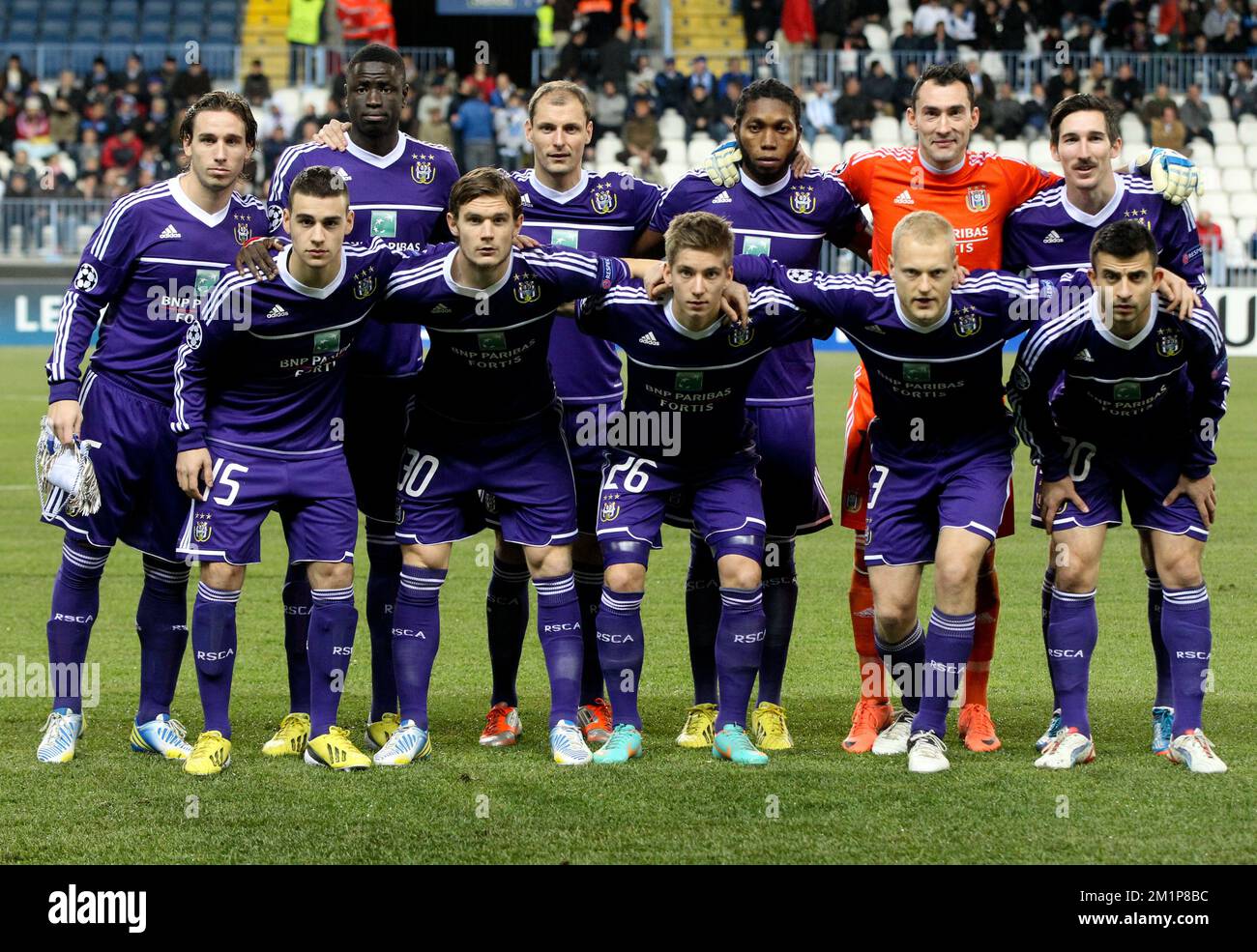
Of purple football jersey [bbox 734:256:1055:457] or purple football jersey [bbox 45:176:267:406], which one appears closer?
purple football jersey [bbox 734:256:1055:457]

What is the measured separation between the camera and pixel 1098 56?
2734 centimetres

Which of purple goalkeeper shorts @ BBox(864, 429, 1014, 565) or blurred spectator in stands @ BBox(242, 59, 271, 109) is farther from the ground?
blurred spectator in stands @ BBox(242, 59, 271, 109)

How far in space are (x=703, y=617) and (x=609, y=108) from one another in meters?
20.8

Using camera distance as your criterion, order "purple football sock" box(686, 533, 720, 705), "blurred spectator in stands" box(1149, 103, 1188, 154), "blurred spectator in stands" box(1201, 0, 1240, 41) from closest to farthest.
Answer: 1. "purple football sock" box(686, 533, 720, 705)
2. "blurred spectator in stands" box(1149, 103, 1188, 154)
3. "blurred spectator in stands" box(1201, 0, 1240, 41)

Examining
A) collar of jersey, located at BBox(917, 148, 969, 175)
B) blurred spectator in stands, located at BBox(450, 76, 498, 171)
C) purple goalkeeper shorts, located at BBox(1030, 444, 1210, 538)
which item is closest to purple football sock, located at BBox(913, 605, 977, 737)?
purple goalkeeper shorts, located at BBox(1030, 444, 1210, 538)

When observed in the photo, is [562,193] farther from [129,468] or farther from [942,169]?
[129,468]

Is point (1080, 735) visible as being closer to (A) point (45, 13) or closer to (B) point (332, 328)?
(B) point (332, 328)

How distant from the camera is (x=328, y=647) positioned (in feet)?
19.6

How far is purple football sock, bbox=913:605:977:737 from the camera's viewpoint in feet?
19.6

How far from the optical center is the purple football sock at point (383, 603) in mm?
6574

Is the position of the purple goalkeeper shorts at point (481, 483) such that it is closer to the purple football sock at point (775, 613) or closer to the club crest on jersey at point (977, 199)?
the purple football sock at point (775, 613)

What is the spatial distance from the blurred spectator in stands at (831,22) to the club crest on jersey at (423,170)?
2234 cm

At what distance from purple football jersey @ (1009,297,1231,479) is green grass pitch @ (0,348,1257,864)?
1075 mm

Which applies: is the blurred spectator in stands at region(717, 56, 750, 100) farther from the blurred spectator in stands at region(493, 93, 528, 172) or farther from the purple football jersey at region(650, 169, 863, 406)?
the purple football jersey at region(650, 169, 863, 406)
